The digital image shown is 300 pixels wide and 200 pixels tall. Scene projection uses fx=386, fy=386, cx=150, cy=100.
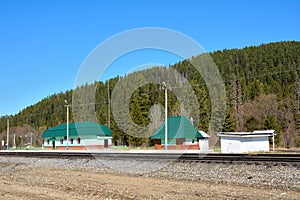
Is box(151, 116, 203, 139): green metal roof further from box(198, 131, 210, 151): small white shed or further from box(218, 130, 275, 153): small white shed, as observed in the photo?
box(218, 130, 275, 153): small white shed

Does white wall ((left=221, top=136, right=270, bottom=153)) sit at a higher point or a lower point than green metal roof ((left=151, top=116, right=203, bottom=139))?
lower

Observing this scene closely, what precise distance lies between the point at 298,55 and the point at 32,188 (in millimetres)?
106324

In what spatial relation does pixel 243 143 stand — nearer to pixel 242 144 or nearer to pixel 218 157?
pixel 242 144

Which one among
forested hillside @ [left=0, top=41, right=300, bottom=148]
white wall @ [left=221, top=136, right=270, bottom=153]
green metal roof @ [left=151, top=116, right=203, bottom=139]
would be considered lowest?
white wall @ [left=221, top=136, right=270, bottom=153]

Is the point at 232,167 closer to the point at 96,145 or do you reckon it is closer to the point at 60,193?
the point at 60,193

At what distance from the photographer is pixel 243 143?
3562cm

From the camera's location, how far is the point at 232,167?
15547mm

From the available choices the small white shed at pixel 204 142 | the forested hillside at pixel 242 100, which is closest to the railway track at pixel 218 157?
the forested hillside at pixel 242 100

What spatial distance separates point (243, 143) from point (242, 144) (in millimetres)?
151

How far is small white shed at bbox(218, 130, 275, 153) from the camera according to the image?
116 feet

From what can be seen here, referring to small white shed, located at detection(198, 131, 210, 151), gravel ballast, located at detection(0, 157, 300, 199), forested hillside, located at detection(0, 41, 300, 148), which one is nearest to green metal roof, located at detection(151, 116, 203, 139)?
small white shed, located at detection(198, 131, 210, 151)

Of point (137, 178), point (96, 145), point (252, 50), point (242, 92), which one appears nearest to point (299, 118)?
point (242, 92)

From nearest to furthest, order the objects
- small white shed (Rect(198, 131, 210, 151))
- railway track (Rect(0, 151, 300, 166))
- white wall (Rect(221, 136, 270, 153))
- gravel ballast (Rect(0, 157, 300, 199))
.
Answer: gravel ballast (Rect(0, 157, 300, 199)), railway track (Rect(0, 151, 300, 166)), white wall (Rect(221, 136, 270, 153)), small white shed (Rect(198, 131, 210, 151))

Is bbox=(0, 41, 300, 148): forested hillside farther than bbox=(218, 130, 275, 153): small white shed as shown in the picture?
No
